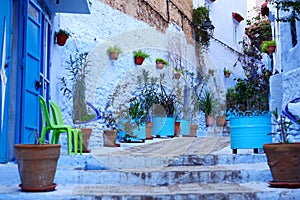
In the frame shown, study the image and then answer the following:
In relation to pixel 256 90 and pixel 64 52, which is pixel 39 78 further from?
pixel 256 90

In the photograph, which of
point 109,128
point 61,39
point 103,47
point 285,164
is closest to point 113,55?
point 103,47

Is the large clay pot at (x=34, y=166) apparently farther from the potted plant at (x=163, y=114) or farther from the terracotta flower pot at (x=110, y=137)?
the potted plant at (x=163, y=114)

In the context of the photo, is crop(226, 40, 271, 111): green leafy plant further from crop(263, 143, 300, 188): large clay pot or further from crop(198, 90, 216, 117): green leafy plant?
crop(263, 143, 300, 188): large clay pot

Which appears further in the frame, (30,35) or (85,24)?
(85,24)

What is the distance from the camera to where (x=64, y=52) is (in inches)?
290

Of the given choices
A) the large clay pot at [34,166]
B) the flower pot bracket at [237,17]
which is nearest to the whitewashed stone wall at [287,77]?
the large clay pot at [34,166]

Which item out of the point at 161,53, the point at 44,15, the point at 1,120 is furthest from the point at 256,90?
the point at 1,120

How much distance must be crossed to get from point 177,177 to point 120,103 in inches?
195

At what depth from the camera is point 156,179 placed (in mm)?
4070

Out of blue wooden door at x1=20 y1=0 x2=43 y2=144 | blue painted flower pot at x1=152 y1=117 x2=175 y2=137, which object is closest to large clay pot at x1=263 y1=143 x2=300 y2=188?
blue wooden door at x1=20 y1=0 x2=43 y2=144

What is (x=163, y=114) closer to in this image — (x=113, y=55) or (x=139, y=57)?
(x=139, y=57)

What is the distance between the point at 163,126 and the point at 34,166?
6.68 metres

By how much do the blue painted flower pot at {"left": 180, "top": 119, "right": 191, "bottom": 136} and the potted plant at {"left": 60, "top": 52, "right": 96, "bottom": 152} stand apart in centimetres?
376

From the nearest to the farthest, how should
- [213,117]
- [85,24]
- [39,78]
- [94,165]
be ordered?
[94,165] → [39,78] → [85,24] → [213,117]
